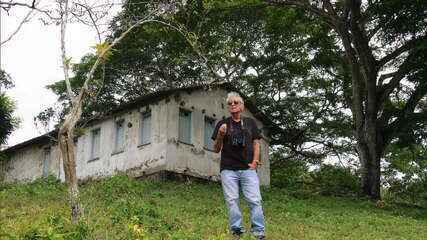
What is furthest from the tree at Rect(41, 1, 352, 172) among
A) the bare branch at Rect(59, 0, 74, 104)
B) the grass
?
the bare branch at Rect(59, 0, 74, 104)

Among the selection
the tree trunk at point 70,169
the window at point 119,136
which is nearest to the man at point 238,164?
the tree trunk at point 70,169

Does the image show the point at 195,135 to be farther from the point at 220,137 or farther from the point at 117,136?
the point at 220,137

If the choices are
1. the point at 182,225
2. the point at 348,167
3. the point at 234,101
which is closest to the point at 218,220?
the point at 182,225

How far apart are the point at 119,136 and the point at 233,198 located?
71.3ft

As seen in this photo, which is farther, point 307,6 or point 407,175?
point 407,175

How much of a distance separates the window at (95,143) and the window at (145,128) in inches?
136

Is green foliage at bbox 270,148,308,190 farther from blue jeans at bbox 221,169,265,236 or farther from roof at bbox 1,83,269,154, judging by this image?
blue jeans at bbox 221,169,265,236

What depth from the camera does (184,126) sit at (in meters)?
30.5

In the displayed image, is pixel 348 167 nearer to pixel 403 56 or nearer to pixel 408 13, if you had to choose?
pixel 403 56

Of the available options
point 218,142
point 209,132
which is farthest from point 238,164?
point 209,132

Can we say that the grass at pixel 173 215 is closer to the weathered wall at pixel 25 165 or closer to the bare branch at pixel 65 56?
the bare branch at pixel 65 56

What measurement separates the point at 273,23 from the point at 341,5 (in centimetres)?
521

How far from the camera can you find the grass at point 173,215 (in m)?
10.3

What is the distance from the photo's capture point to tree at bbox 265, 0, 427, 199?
25016mm
